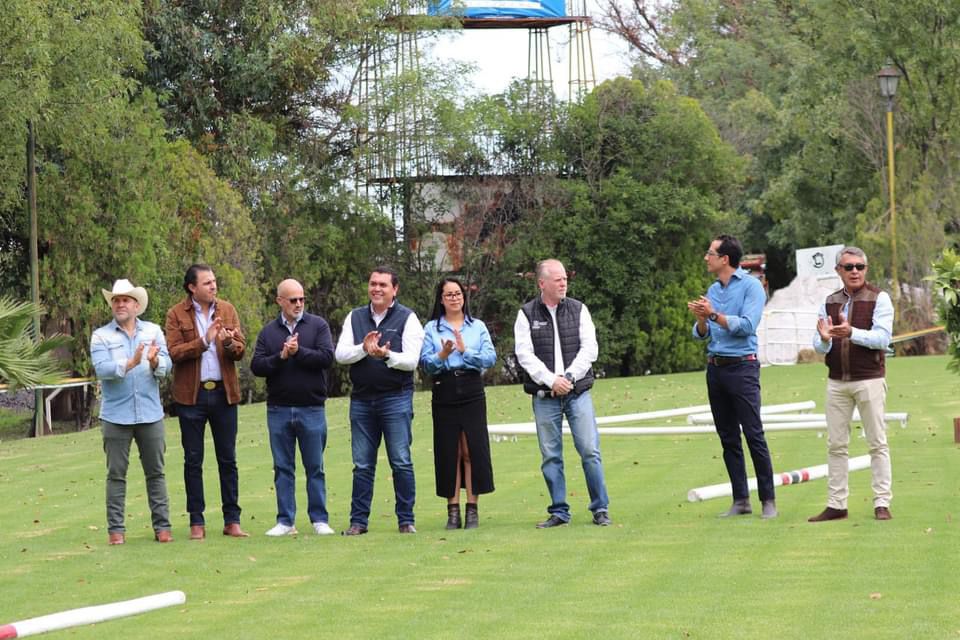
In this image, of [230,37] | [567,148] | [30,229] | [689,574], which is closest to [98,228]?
[30,229]

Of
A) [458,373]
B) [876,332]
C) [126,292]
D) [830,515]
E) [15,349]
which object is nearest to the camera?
[876,332]

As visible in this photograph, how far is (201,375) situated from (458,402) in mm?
1885

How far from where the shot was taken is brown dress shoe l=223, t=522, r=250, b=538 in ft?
37.3

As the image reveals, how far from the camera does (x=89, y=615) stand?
7.94m

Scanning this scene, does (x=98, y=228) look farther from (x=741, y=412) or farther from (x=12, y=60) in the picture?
(x=741, y=412)

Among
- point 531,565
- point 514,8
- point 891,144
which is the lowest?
point 531,565

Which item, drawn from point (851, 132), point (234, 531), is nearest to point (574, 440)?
point (234, 531)

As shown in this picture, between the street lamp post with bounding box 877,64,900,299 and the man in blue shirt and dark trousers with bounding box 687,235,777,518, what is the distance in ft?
97.3

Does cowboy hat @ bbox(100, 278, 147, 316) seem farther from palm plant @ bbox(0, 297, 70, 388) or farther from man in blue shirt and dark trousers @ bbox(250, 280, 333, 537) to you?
palm plant @ bbox(0, 297, 70, 388)

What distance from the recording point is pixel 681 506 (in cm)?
1219

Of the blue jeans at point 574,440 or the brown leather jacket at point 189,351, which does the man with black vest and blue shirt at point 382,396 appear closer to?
the brown leather jacket at point 189,351

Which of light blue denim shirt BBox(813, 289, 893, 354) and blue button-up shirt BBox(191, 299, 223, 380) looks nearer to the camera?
light blue denim shirt BBox(813, 289, 893, 354)

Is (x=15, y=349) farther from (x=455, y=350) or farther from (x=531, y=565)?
(x=531, y=565)

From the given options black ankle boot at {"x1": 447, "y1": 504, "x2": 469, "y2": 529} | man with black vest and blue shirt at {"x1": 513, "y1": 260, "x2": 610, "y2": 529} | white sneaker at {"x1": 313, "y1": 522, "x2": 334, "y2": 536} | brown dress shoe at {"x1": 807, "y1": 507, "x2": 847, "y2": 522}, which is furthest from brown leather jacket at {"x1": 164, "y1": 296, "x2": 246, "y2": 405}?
brown dress shoe at {"x1": 807, "y1": 507, "x2": 847, "y2": 522}
